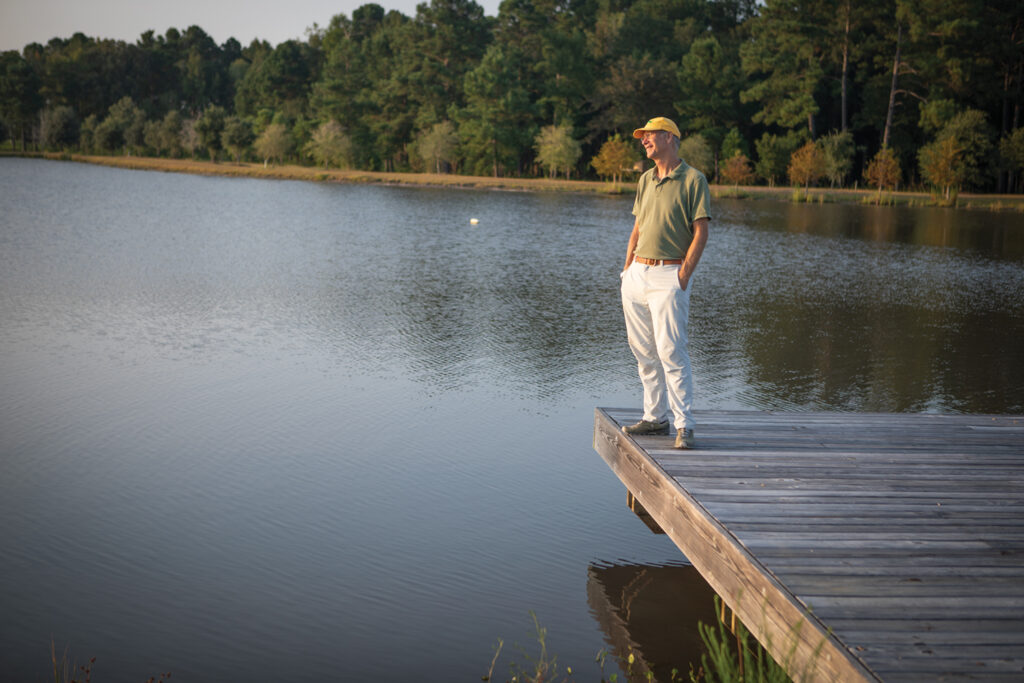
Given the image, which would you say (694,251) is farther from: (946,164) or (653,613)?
(946,164)

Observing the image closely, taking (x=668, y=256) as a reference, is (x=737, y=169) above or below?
above

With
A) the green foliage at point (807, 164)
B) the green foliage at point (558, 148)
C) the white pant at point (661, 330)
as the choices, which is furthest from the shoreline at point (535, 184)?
the white pant at point (661, 330)

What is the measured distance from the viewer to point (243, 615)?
501cm

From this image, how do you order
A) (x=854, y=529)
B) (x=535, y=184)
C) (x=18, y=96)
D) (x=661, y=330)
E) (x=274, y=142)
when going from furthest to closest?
(x=18, y=96), (x=274, y=142), (x=535, y=184), (x=661, y=330), (x=854, y=529)

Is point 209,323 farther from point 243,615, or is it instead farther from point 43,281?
point 243,615

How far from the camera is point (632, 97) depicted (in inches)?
2491

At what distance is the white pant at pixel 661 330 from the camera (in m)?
5.21

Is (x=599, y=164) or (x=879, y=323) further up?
(x=599, y=164)

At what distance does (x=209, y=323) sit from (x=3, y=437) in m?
5.04

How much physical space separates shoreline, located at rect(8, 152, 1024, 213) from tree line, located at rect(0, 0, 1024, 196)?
1.27m

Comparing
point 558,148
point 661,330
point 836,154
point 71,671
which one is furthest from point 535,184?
point 71,671

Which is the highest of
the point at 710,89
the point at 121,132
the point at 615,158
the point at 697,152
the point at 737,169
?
the point at 710,89

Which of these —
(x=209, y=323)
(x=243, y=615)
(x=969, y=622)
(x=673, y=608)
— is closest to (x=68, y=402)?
(x=209, y=323)

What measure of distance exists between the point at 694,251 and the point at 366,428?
417cm
